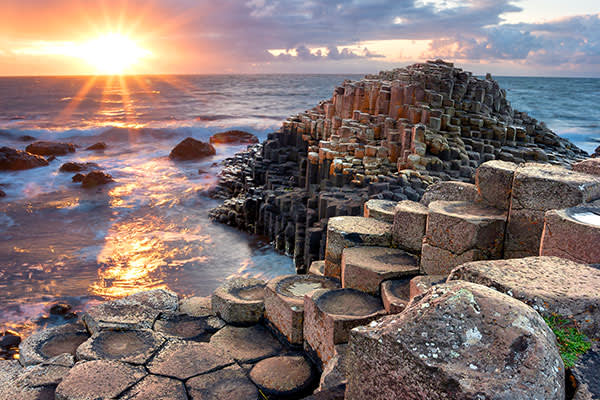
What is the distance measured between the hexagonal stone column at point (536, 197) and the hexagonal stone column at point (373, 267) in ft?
3.24

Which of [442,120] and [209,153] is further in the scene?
[209,153]

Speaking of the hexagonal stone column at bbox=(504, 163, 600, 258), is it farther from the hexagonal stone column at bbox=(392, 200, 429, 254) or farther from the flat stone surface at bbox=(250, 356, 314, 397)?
the flat stone surface at bbox=(250, 356, 314, 397)

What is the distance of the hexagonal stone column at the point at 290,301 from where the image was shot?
4523 millimetres

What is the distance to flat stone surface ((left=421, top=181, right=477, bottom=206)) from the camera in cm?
460

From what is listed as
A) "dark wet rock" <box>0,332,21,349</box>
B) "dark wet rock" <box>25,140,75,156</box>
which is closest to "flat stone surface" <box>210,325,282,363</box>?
"dark wet rock" <box>0,332,21,349</box>

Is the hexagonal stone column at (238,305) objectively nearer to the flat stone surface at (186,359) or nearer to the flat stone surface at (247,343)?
the flat stone surface at (247,343)

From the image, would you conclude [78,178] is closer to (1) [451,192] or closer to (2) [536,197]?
(1) [451,192]

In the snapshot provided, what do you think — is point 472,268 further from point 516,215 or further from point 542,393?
point 516,215

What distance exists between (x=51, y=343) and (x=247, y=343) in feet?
7.32

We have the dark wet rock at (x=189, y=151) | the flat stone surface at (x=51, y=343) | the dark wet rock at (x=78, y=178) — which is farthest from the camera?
the dark wet rock at (x=189, y=151)

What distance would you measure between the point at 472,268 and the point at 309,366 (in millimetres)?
2233

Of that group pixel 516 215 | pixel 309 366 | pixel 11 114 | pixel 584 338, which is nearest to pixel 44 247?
pixel 309 366

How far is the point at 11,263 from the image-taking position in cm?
1110

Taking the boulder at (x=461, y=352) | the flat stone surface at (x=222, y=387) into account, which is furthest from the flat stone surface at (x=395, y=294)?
the boulder at (x=461, y=352)
